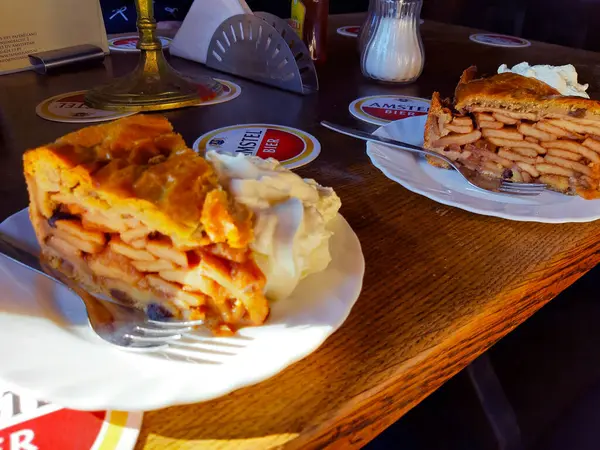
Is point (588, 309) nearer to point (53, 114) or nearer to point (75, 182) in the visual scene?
point (75, 182)

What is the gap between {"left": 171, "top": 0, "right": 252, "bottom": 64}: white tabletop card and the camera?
174 centimetres

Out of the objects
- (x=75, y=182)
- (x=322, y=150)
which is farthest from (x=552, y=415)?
(x=75, y=182)

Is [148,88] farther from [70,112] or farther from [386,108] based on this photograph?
[386,108]

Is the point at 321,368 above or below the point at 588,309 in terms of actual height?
above

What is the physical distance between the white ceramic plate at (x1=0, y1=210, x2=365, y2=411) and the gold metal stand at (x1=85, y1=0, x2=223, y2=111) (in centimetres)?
89

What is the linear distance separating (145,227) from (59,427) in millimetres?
254

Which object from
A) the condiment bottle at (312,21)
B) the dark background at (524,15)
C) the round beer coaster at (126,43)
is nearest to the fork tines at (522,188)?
the condiment bottle at (312,21)

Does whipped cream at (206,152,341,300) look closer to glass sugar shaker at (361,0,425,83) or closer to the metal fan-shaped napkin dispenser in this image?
the metal fan-shaped napkin dispenser

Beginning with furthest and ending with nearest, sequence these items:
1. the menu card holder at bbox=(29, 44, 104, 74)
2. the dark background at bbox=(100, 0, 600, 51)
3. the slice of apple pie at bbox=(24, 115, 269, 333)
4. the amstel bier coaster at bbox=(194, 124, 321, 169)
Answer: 1. the dark background at bbox=(100, 0, 600, 51)
2. the menu card holder at bbox=(29, 44, 104, 74)
3. the amstel bier coaster at bbox=(194, 124, 321, 169)
4. the slice of apple pie at bbox=(24, 115, 269, 333)

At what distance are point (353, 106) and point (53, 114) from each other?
0.87 meters

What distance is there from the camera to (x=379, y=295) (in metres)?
0.74

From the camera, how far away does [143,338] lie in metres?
0.57

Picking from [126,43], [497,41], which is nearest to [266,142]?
[126,43]

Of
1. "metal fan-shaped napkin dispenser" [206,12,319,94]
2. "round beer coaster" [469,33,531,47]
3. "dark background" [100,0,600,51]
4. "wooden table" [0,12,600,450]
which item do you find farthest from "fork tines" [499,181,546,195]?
"dark background" [100,0,600,51]
